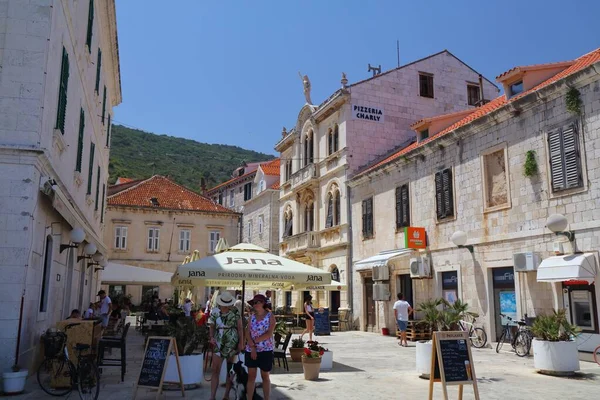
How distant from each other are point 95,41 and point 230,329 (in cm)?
1190

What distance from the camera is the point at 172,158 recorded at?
3068 inches

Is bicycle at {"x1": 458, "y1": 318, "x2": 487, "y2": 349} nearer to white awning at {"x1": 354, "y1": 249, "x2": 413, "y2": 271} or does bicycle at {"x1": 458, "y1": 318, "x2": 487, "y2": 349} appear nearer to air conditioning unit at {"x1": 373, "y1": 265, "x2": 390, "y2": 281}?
white awning at {"x1": 354, "y1": 249, "x2": 413, "y2": 271}

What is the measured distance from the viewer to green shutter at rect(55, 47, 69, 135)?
10.4m

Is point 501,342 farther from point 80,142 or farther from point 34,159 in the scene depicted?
point 80,142

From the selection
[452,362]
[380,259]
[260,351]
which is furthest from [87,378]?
[380,259]

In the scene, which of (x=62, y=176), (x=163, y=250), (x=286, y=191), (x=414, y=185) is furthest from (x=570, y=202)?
(x=163, y=250)

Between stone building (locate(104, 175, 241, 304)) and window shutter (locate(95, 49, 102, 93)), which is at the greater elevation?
window shutter (locate(95, 49, 102, 93))

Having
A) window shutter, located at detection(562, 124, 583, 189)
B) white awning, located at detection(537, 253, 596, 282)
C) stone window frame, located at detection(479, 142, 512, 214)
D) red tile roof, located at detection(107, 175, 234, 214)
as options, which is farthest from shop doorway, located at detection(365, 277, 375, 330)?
red tile roof, located at detection(107, 175, 234, 214)

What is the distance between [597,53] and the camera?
1517 cm

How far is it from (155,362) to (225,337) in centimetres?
121

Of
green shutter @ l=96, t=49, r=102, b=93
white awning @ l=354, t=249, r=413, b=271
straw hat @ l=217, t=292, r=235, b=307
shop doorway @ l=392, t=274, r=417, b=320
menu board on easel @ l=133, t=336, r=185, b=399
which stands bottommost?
menu board on easel @ l=133, t=336, r=185, b=399

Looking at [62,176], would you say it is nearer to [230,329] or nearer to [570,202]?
[230,329]

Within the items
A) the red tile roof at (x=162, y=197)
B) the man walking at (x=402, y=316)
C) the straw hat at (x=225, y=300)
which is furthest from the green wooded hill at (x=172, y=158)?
the straw hat at (x=225, y=300)

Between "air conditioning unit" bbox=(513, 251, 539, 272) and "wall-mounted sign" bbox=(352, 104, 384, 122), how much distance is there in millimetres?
12570
